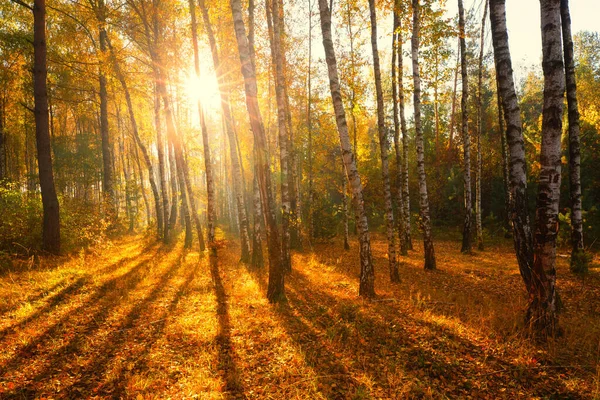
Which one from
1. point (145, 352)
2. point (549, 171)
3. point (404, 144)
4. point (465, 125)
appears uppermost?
point (465, 125)

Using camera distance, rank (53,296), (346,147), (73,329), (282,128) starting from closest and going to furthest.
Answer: (73,329), (53,296), (346,147), (282,128)

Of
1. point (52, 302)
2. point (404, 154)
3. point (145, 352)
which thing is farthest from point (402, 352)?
point (404, 154)

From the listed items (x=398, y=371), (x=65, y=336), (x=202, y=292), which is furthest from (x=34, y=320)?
(x=398, y=371)

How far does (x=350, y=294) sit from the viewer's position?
25.8 ft

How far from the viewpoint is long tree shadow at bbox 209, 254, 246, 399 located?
13.3ft

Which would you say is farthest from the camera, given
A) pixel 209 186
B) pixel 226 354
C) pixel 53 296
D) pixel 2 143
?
pixel 2 143

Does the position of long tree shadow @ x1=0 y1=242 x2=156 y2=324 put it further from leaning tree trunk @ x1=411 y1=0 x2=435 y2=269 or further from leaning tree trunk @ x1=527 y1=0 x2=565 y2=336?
leaning tree trunk @ x1=411 y1=0 x2=435 y2=269

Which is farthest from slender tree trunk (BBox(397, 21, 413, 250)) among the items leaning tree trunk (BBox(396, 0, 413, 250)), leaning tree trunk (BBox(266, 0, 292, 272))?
leaning tree trunk (BBox(266, 0, 292, 272))

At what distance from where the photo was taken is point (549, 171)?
456 centimetres

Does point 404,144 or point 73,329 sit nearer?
point 73,329

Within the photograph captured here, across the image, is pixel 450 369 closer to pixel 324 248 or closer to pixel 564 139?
pixel 324 248

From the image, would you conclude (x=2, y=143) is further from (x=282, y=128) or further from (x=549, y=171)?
(x=549, y=171)

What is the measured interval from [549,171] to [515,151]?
69 centimetres

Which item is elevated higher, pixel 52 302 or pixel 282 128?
pixel 282 128
